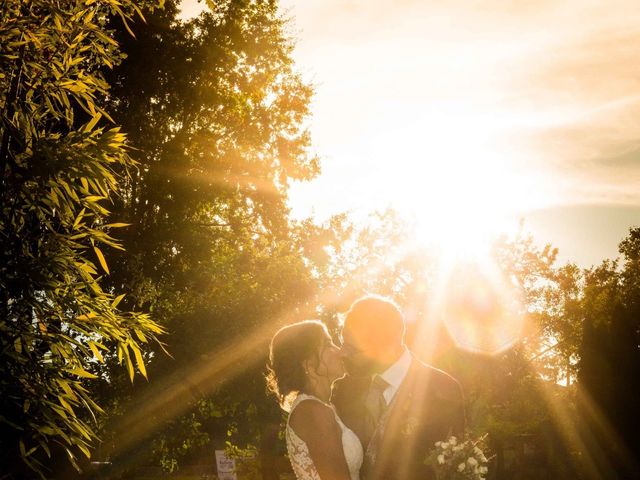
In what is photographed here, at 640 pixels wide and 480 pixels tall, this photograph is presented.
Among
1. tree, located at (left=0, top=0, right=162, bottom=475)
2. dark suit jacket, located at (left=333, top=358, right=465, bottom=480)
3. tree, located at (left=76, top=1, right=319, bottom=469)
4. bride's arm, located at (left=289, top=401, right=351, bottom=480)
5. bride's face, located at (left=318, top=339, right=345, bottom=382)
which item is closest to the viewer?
bride's arm, located at (left=289, top=401, right=351, bottom=480)

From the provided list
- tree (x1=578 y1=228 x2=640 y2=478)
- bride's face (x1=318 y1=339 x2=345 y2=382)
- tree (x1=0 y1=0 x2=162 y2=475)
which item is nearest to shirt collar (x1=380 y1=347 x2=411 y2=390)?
bride's face (x1=318 y1=339 x2=345 y2=382)

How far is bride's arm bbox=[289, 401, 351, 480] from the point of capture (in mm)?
4320

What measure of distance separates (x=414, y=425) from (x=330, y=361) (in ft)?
2.74

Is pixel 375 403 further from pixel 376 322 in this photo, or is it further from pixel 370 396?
pixel 376 322

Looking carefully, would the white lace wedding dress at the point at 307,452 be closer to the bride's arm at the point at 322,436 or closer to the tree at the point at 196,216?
the bride's arm at the point at 322,436

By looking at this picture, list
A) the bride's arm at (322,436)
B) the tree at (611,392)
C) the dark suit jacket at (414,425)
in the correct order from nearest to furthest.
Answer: the bride's arm at (322,436)
the dark suit jacket at (414,425)
the tree at (611,392)

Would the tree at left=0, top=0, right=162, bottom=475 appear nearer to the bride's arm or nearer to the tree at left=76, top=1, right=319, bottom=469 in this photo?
the bride's arm

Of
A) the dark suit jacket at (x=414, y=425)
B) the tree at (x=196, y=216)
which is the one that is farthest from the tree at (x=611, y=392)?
the dark suit jacket at (x=414, y=425)

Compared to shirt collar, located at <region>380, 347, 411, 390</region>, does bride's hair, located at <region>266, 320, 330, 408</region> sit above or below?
above

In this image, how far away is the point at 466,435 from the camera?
477 centimetres

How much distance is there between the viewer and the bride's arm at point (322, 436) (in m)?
4.32

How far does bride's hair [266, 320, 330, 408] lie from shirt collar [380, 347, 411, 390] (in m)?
0.56

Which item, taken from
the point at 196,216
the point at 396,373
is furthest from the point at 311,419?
the point at 196,216

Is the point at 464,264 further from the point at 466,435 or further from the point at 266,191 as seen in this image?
the point at 466,435
